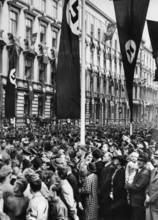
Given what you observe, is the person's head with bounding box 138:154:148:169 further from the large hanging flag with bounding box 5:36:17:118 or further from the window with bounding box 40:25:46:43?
the window with bounding box 40:25:46:43

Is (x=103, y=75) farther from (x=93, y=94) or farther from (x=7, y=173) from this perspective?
(x=7, y=173)

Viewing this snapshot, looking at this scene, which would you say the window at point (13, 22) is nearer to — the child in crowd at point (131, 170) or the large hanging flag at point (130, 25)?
the large hanging flag at point (130, 25)

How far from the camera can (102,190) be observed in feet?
25.6

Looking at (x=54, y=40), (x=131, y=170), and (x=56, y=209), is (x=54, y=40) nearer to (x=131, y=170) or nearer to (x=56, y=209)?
(x=131, y=170)

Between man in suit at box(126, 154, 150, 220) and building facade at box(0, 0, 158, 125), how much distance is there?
1858 centimetres

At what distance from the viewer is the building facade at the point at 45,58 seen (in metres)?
30.6

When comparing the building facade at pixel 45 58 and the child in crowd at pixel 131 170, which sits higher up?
the building facade at pixel 45 58

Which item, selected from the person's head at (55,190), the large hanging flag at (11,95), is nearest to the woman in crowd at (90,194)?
the person's head at (55,190)

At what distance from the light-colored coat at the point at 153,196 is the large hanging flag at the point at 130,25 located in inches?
229

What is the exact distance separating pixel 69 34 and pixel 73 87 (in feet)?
5.42

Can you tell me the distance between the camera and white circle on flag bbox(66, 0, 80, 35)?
42.0 ft

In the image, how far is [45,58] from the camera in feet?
113

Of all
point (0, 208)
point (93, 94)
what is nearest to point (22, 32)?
point (93, 94)

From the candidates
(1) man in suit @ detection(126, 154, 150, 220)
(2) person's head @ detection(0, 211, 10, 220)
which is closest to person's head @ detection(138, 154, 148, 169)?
(1) man in suit @ detection(126, 154, 150, 220)
